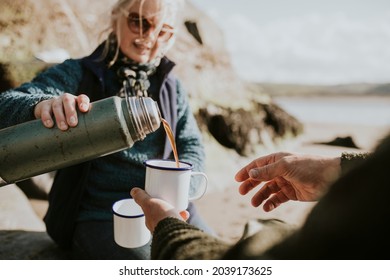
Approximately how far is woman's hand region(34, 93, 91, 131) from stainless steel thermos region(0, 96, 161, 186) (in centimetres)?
2

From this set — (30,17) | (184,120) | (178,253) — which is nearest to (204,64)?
(30,17)

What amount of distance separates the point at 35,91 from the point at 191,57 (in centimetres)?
364

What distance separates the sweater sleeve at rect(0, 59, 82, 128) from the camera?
1.24 m

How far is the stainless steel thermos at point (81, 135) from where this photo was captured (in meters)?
1.08

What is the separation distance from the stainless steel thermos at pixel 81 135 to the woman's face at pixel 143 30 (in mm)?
790

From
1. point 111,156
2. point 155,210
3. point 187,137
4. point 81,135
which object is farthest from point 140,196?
point 187,137

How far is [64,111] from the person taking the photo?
1.10m

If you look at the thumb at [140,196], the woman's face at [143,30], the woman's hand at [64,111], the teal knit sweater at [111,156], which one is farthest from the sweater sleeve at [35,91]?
the thumb at [140,196]

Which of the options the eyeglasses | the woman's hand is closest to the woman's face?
the eyeglasses

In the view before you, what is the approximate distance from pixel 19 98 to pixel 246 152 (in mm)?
3409

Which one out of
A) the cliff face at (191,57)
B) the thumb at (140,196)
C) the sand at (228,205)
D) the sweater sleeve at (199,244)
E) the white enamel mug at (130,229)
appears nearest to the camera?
the sweater sleeve at (199,244)

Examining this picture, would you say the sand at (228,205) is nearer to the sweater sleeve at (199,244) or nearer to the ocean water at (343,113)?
the sweater sleeve at (199,244)

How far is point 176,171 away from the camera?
118cm

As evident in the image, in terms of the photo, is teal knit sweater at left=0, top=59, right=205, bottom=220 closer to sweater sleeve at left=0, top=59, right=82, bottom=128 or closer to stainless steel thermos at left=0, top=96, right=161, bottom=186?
sweater sleeve at left=0, top=59, right=82, bottom=128
